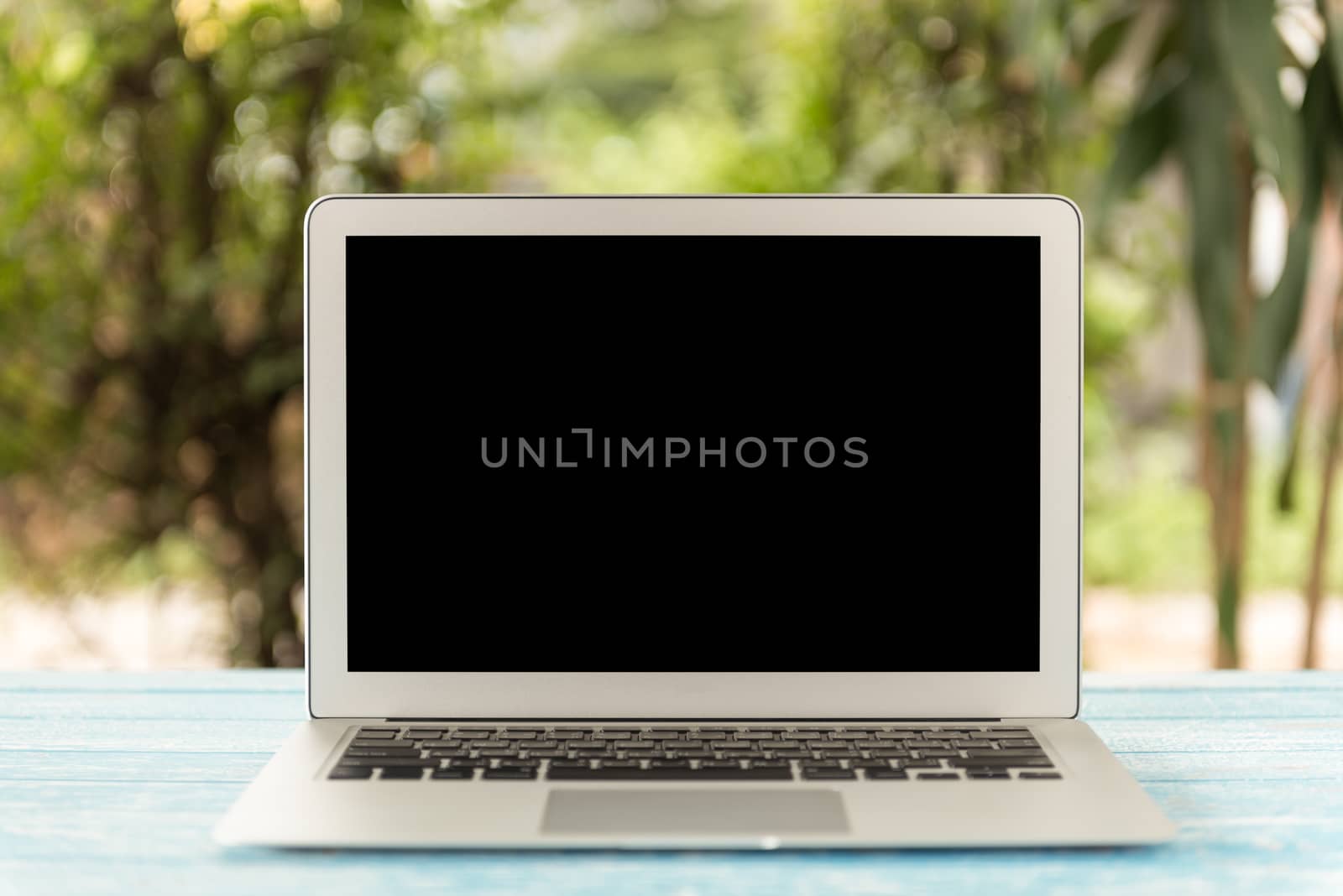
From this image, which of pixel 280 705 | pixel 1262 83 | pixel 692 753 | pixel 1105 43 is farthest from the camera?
pixel 1105 43

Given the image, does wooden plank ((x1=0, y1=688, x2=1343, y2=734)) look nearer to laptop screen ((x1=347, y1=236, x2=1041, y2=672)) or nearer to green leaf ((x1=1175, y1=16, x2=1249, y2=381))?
laptop screen ((x1=347, y1=236, x2=1041, y2=672))

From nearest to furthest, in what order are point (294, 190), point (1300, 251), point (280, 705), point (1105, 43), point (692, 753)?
point (692, 753) → point (280, 705) → point (1300, 251) → point (1105, 43) → point (294, 190)

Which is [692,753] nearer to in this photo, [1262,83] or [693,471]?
[693,471]

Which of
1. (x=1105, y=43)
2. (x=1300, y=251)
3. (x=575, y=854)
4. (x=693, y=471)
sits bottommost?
(x=575, y=854)

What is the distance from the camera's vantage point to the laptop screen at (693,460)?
27.8 inches

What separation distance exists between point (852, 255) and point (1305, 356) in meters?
2.61

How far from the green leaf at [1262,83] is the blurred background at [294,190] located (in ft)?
0.37

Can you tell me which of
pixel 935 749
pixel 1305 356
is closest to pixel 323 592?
pixel 935 749

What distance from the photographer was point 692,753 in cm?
64

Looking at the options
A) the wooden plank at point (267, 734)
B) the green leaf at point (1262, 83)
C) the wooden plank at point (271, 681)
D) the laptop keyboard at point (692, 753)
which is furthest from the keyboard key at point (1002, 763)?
the green leaf at point (1262, 83)

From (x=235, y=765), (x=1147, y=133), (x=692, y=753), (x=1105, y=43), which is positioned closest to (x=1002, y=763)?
(x=692, y=753)

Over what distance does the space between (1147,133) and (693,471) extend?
1058mm

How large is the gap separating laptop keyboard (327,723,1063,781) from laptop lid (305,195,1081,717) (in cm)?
3

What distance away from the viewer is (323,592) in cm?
71
